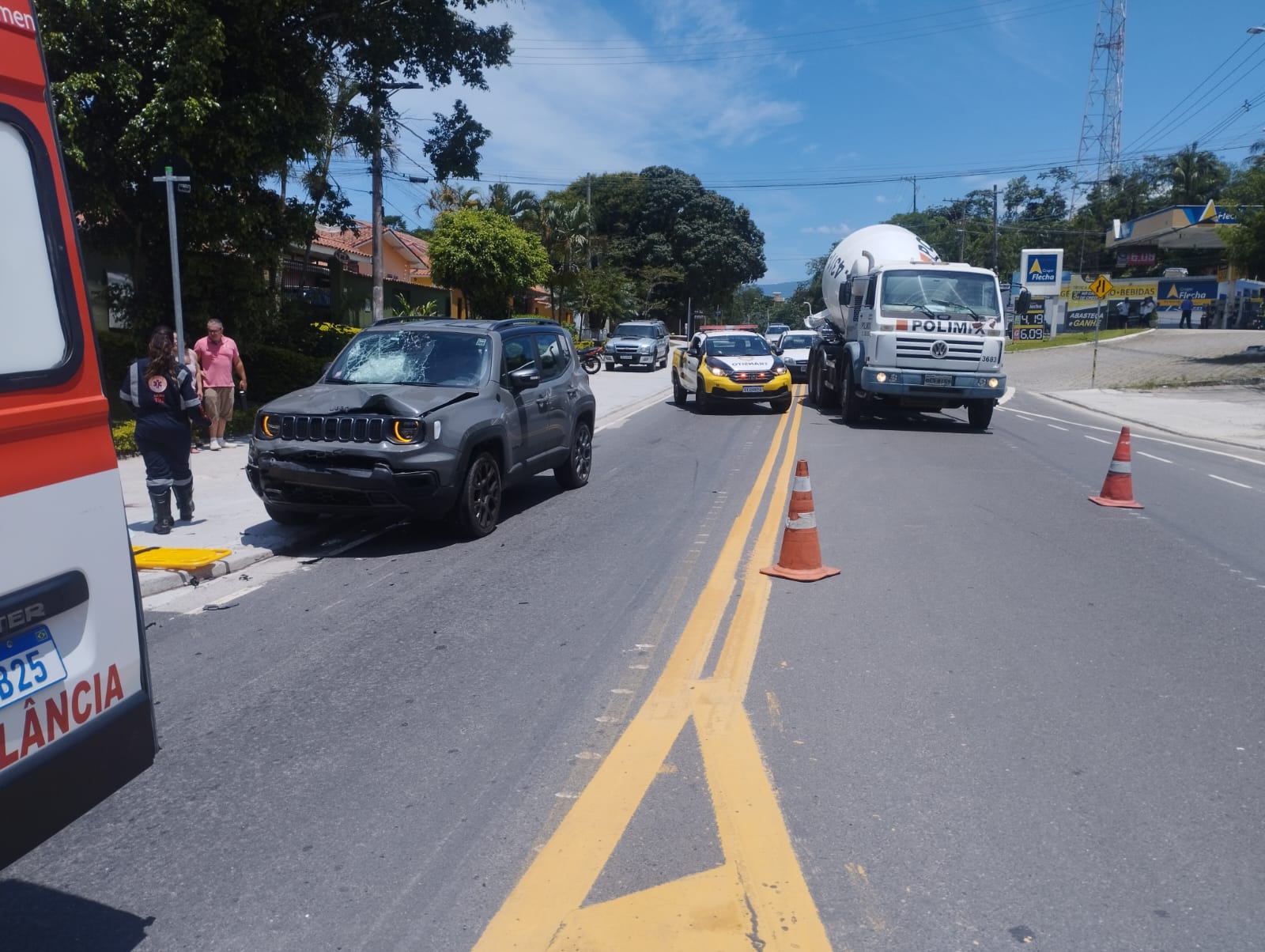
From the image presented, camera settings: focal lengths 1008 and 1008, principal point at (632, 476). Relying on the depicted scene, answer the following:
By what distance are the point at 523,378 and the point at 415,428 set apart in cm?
168

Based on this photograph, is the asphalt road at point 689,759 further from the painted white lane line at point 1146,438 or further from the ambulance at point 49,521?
the painted white lane line at point 1146,438

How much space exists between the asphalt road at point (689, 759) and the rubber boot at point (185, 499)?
1.65 m

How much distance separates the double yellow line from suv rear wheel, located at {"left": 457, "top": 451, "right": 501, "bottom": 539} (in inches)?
138

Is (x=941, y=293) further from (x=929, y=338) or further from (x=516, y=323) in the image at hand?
(x=516, y=323)

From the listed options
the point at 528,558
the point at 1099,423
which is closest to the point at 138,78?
the point at 528,558

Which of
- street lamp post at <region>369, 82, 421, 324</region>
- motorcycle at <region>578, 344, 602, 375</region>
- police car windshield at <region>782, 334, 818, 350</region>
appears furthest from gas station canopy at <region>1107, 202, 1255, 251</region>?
street lamp post at <region>369, 82, 421, 324</region>

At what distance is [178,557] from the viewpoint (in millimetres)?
7586

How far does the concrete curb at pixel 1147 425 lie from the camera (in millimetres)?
18328

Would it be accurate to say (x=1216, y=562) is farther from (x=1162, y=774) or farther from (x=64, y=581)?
(x=64, y=581)

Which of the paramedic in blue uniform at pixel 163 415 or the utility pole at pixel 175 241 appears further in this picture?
the utility pole at pixel 175 241

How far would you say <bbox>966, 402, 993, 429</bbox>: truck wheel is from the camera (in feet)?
58.7

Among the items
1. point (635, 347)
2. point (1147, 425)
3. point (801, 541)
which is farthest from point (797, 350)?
point (801, 541)

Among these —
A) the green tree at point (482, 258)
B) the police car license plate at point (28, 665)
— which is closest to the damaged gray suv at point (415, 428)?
the police car license plate at point (28, 665)

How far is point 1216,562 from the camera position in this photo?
812 cm
